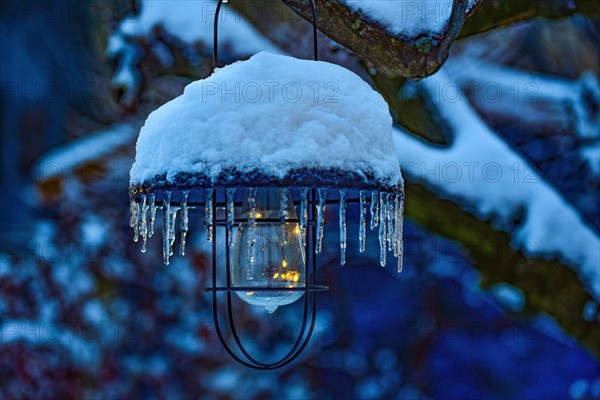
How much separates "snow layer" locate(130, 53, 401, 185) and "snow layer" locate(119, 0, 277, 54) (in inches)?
107

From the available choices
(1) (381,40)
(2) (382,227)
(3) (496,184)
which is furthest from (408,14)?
(3) (496,184)

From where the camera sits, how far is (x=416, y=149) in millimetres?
4355

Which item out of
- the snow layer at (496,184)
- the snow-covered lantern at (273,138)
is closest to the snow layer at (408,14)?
the snow-covered lantern at (273,138)

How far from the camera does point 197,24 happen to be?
4566 millimetres

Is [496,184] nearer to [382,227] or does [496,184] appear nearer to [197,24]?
[197,24]

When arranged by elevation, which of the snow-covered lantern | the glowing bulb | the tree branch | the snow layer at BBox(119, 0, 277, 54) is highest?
the snow layer at BBox(119, 0, 277, 54)

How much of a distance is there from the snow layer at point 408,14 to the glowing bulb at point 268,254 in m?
0.50

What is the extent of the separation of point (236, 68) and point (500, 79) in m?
3.24

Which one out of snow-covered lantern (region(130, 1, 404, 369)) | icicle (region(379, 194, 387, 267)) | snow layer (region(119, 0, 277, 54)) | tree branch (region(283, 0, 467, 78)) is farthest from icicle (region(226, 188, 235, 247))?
snow layer (region(119, 0, 277, 54))

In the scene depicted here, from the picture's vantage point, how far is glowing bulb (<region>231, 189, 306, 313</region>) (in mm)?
2295

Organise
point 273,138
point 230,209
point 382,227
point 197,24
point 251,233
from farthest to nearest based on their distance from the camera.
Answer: point 197,24, point 251,233, point 382,227, point 230,209, point 273,138

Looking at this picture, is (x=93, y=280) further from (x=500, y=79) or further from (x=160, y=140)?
(x=160, y=140)

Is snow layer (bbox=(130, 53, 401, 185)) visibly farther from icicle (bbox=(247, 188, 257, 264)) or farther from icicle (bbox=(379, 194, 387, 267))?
icicle (bbox=(247, 188, 257, 264))

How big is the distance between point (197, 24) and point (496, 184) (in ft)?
5.33
